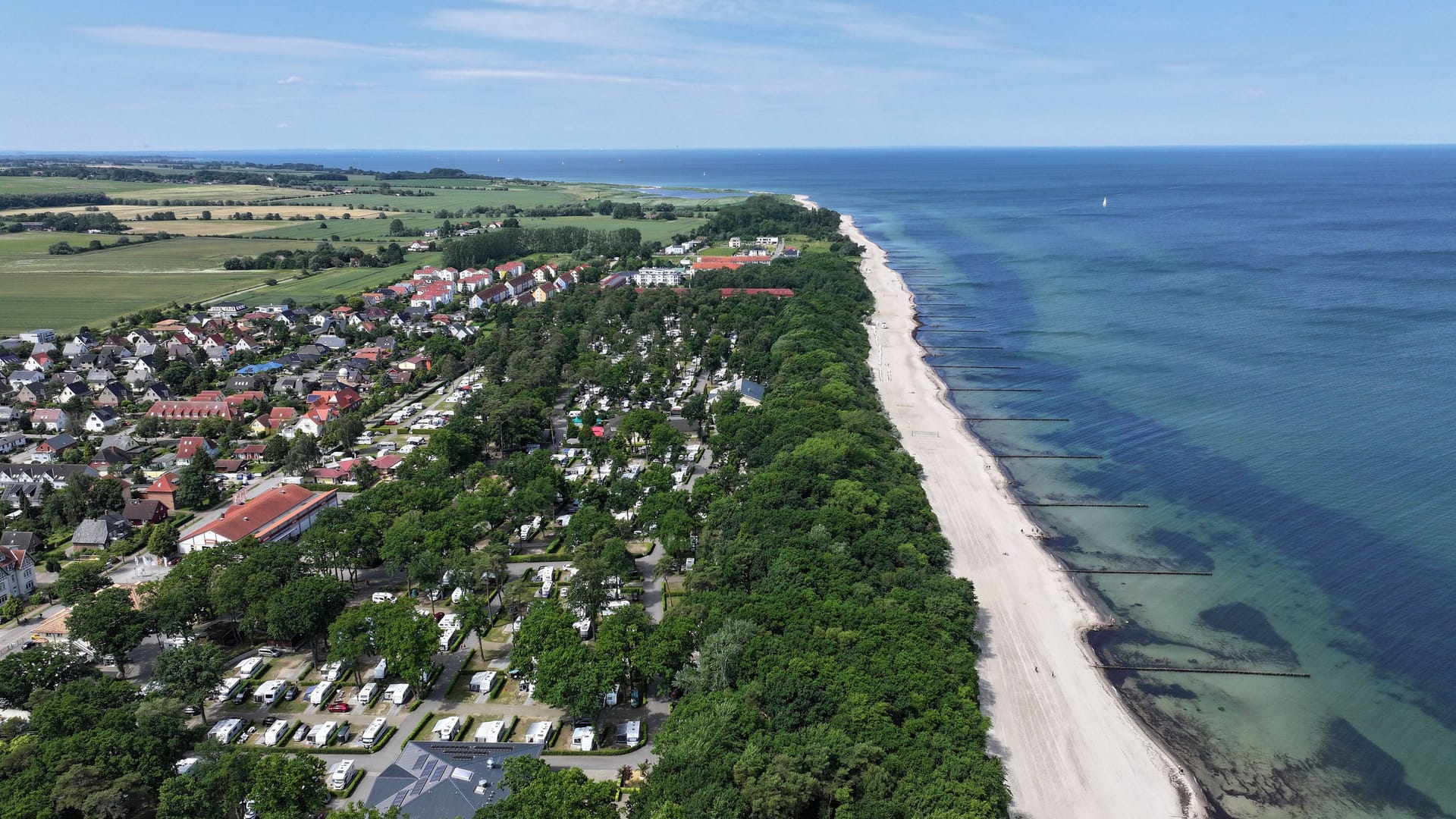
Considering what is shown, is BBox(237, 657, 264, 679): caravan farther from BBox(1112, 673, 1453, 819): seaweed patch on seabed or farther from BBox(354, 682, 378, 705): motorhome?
BBox(1112, 673, 1453, 819): seaweed patch on seabed

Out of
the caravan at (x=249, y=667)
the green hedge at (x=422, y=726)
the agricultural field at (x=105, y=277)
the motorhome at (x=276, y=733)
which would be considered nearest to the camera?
the motorhome at (x=276, y=733)

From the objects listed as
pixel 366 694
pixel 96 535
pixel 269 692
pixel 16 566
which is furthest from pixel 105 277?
pixel 366 694

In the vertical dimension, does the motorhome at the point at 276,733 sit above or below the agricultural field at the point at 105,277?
below

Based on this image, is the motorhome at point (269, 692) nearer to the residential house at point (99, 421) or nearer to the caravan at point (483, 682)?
the caravan at point (483, 682)

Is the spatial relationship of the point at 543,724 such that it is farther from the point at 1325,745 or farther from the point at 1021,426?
the point at 1021,426

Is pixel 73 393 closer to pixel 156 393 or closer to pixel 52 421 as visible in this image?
pixel 52 421

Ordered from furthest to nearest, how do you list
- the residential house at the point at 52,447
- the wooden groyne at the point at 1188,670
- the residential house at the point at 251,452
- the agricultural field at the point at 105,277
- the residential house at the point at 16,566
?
the agricultural field at the point at 105,277
the residential house at the point at 251,452
the residential house at the point at 52,447
the residential house at the point at 16,566
the wooden groyne at the point at 1188,670

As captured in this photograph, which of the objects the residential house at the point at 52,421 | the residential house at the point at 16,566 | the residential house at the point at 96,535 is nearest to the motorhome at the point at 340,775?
the residential house at the point at 16,566
